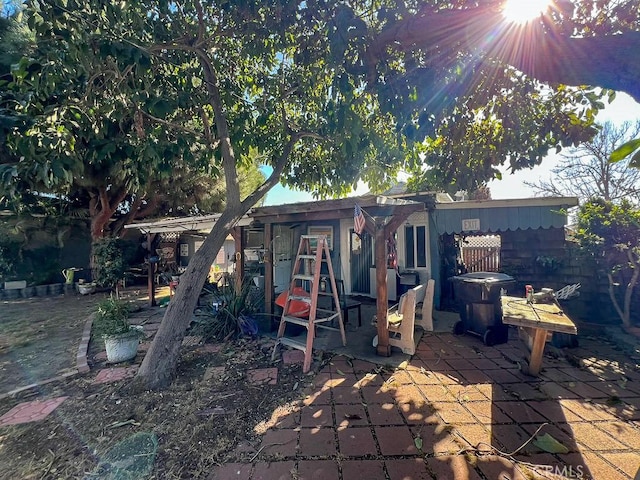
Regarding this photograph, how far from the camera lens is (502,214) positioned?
625 cm

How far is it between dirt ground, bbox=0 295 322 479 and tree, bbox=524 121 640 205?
16759 mm

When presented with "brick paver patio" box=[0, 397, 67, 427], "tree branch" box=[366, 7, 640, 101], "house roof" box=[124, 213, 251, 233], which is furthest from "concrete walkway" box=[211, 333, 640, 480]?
"house roof" box=[124, 213, 251, 233]

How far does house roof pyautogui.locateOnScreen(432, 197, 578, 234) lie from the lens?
5941 millimetres

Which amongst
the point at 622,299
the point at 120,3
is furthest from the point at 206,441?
the point at 622,299

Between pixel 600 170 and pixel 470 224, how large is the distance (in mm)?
13739

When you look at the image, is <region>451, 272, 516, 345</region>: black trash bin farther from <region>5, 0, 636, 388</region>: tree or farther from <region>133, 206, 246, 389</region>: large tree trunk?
<region>133, 206, 246, 389</region>: large tree trunk

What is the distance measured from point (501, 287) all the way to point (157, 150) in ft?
17.8

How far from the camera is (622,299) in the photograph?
5.23m

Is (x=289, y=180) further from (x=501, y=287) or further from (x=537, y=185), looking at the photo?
(x=537, y=185)

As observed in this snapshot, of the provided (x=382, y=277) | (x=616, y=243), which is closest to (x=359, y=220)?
(x=382, y=277)

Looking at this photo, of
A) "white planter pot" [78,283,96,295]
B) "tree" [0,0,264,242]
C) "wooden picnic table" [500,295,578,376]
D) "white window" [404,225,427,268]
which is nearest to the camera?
"tree" [0,0,264,242]

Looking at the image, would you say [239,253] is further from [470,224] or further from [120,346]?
[470,224]

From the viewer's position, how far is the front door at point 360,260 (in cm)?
817

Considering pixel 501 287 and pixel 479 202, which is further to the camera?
pixel 479 202
